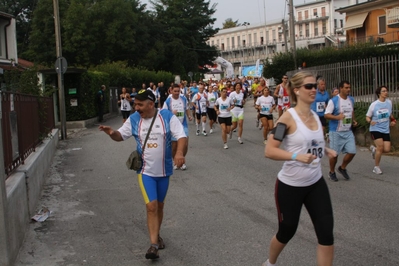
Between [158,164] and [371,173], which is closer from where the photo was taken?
[158,164]

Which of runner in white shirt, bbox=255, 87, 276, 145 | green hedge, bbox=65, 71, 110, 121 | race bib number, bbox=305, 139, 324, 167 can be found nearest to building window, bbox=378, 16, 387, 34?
green hedge, bbox=65, 71, 110, 121

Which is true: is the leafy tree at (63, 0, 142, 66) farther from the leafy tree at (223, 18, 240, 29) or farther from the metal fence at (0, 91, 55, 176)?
the leafy tree at (223, 18, 240, 29)

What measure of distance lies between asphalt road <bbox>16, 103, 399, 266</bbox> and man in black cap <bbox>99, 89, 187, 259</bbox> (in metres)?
0.60

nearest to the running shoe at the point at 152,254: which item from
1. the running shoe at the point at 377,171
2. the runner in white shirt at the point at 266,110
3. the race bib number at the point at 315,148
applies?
the race bib number at the point at 315,148

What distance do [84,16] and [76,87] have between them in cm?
2507

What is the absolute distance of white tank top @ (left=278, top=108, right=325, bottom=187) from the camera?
4.22 meters

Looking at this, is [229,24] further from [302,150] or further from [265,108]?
[302,150]

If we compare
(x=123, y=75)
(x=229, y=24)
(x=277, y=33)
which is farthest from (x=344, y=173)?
(x=229, y=24)

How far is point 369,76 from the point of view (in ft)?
47.4

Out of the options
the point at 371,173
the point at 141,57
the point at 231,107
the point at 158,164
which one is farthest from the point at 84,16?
the point at 158,164

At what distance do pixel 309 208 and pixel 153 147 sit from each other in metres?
1.96

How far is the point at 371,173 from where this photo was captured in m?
10.1

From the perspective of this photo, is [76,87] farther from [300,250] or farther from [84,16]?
[84,16]

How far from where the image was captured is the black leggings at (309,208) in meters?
4.12
